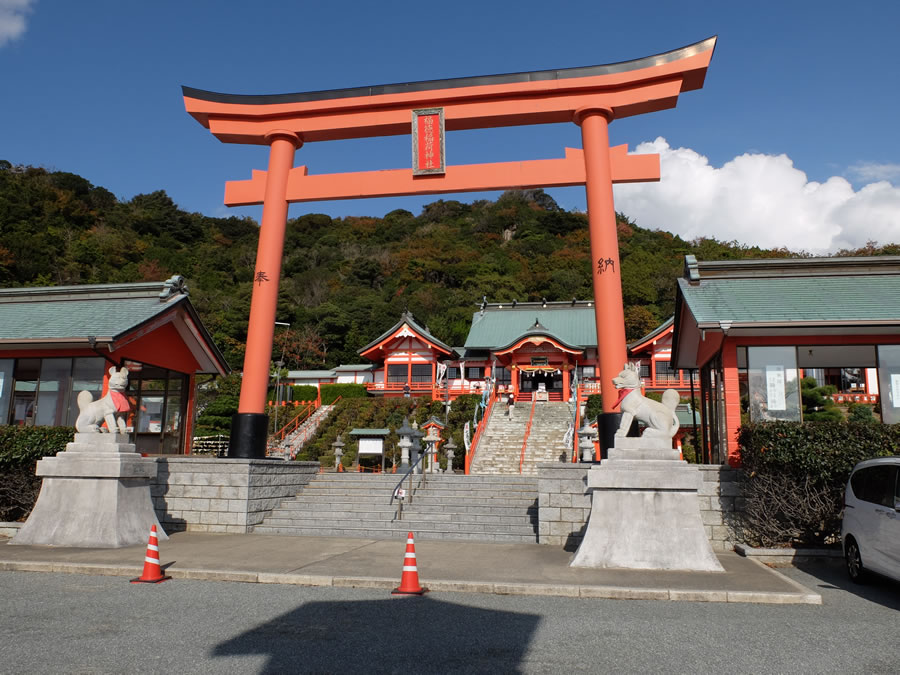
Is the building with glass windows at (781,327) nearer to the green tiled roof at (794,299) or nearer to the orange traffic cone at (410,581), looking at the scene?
the green tiled roof at (794,299)

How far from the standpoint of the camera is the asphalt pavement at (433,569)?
20.7 ft

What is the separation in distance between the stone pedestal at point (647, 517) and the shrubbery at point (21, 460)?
9.60 m

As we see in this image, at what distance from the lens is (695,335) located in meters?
14.0

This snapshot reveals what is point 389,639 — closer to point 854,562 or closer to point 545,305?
point 854,562

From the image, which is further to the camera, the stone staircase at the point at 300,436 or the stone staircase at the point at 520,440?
the stone staircase at the point at 300,436

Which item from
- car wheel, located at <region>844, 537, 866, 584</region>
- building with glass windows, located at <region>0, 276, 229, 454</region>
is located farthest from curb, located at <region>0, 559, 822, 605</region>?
building with glass windows, located at <region>0, 276, 229, 454</region>

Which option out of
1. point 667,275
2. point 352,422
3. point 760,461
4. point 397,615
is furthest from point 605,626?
point 667,275

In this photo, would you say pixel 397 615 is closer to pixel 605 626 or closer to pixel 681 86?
pixel 605 626

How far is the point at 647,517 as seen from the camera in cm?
757

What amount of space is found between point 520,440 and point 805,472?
1438 centimetres

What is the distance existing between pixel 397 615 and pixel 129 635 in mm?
2129

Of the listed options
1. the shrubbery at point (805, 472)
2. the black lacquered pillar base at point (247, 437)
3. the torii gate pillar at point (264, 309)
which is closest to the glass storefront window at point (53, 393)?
the torii gate pillar at point (264, 309)

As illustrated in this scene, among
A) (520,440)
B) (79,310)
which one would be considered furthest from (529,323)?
(79,310)

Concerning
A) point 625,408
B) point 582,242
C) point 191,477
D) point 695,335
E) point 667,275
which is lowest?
point 191,477
